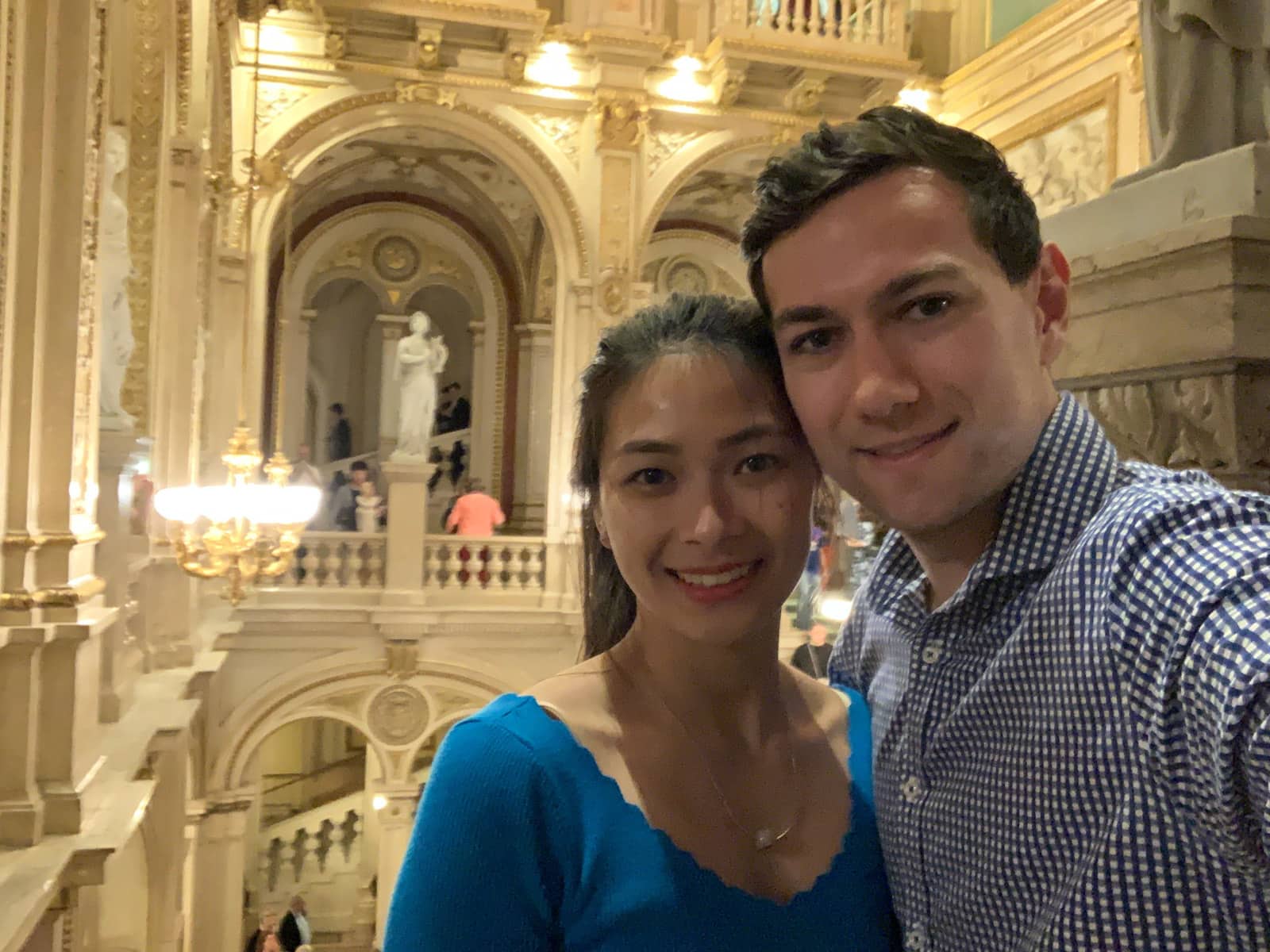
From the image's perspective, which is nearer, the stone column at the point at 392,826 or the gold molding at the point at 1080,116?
the gold molding at the point at 1080,116

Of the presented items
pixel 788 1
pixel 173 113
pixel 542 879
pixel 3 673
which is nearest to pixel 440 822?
pixel 542 879

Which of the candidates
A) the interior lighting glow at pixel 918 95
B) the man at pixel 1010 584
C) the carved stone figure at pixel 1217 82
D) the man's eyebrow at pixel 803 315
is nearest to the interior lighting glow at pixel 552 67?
the interior lighting glow at pixel 918 95

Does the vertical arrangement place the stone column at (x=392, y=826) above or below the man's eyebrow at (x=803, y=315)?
below

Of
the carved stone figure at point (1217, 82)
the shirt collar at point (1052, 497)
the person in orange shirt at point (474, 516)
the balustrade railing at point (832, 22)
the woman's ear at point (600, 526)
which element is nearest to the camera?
the shirt collar at point (1052, 497)

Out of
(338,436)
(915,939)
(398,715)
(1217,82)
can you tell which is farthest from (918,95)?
(915,939)

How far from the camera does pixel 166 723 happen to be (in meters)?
4.84

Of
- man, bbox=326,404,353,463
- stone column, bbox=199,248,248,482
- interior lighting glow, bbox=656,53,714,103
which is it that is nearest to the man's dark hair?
stone column, bbox=199,248,248,482

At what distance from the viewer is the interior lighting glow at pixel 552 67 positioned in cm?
1061

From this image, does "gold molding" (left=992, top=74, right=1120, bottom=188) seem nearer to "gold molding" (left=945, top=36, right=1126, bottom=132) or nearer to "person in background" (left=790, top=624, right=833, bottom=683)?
"gold molding" (left=945, top=36, right=1126, bottom=132)

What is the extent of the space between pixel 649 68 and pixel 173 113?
5988 millimetres

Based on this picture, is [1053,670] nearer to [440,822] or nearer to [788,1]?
[440,822]

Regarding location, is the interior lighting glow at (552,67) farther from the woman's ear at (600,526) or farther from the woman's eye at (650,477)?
the woman's eye at (650,477)

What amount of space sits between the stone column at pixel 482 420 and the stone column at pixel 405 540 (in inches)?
178

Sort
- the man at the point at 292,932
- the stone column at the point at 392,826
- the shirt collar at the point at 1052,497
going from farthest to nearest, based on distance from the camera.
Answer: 1. the stone column at the point at 392,826
2. the man at the point at 292,932
3. the shirt collar at the point at 1052,497
